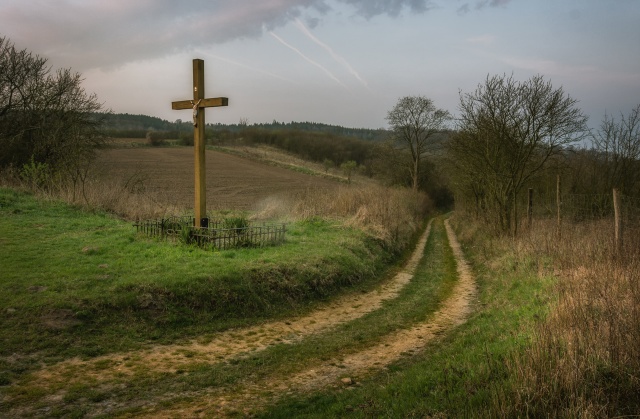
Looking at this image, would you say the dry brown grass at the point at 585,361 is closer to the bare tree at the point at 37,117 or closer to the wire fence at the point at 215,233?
the wire fence at the point at 215,233

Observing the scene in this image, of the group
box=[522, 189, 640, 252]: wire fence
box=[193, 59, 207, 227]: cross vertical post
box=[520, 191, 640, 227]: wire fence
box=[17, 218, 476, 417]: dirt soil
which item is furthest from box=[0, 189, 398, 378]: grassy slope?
box=[520, 191, 640, 227]: wire fence

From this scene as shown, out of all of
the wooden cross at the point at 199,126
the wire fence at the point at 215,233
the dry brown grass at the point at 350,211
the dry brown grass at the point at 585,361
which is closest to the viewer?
the dry brown grass at the point at 585,361

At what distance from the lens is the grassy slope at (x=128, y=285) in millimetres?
6836

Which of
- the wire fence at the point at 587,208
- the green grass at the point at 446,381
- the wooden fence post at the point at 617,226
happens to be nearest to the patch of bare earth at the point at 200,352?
the green grass at the point at 446,381

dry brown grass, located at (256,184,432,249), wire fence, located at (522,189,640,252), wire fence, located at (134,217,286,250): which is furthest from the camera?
dry brown grass, located at (256,184,432,249)

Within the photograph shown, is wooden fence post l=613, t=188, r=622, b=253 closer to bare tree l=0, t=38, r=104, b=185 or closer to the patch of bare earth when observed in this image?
the patch of bare earth

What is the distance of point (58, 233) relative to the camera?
12.3 metres

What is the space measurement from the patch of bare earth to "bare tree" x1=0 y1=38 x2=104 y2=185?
18036 millimetres

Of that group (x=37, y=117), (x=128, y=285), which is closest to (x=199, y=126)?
(x=128, y=285)

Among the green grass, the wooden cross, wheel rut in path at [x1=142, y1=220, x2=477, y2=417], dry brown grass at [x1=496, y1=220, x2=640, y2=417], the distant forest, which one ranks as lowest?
wheel rut in path at [x1=142, y1=220, x2=477, y2=417]

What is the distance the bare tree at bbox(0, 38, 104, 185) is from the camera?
74.4 ft

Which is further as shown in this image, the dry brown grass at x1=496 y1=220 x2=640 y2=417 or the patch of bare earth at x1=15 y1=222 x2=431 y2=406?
the patch of bare earth at x1=15 y1=222 x2=431 y2=406

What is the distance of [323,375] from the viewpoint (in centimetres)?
626

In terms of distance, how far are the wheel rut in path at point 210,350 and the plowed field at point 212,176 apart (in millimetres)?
15759
